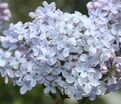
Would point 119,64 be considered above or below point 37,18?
below

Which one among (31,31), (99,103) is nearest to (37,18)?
(31,31)

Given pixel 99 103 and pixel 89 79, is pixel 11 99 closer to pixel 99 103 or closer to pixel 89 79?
pixel 99 103

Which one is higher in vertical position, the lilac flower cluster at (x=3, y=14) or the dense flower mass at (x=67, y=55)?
the lilac flower cluster at (x=3, y=14)

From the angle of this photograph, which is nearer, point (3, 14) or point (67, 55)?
point (67, 55)

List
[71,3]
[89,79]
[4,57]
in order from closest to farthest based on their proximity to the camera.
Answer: [89,79]
[4,57]
[71,3]

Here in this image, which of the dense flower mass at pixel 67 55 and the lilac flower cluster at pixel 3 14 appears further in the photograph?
the lilac flower cluster at pixel 3 14

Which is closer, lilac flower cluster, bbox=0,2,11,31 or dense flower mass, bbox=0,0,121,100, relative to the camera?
dense flower mass, bbox=0,0,121,100

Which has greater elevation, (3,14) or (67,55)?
(3,14)

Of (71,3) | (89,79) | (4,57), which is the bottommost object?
(89,79)
